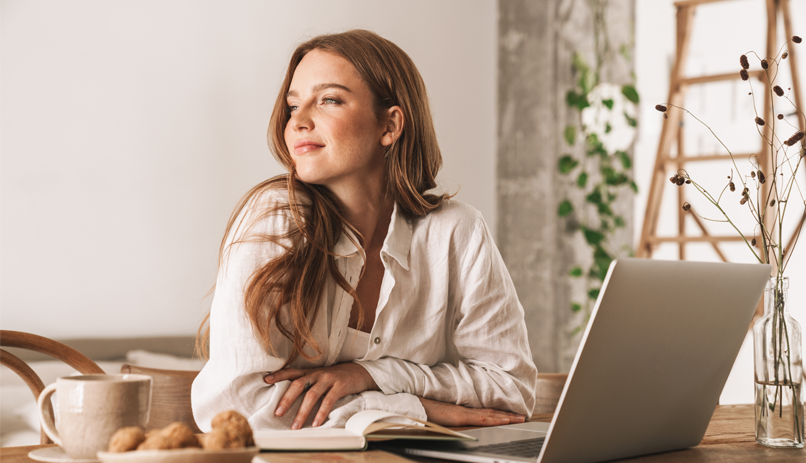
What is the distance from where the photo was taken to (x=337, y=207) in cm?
130

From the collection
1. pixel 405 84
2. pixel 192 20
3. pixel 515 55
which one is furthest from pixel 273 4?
pixel 405 84

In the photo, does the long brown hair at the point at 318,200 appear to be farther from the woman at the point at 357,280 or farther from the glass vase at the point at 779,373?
the glass vase at the point at 779,373

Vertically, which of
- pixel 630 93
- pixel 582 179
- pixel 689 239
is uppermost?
pixel 630 93

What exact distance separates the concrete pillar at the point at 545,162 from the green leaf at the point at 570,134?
46 millimetres

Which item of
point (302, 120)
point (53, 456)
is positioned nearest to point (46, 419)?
point (53, 456)

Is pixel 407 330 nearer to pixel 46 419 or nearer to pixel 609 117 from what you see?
pixel 46 419

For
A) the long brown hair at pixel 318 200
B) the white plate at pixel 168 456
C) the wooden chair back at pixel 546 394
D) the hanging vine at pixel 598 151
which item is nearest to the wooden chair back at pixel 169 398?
the long brown hair at pixel 318 200

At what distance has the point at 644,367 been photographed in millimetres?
658

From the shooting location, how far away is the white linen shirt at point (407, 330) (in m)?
0.99

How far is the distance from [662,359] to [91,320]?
Result: 2.12 metres

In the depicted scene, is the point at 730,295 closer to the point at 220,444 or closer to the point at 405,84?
the point at 220,444

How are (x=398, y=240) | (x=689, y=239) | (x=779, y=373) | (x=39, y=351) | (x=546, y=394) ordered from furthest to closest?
(x=689, y=239), (x=546, y=394), (x=398, y=240), (x=39, y=351), (x=779, y=373)

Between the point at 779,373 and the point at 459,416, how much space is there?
463 mm

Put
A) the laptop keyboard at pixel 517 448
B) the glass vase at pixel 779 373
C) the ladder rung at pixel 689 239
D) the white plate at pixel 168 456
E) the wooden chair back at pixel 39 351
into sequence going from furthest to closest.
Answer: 1. the ladder rung at pixel 689 239
2. the wooden chair back at pixel 39 351
3. the glass vase at pixel 779 373
4. the laptop keyboard at pixel 517 448
5. the white plate at pixel 168 456
